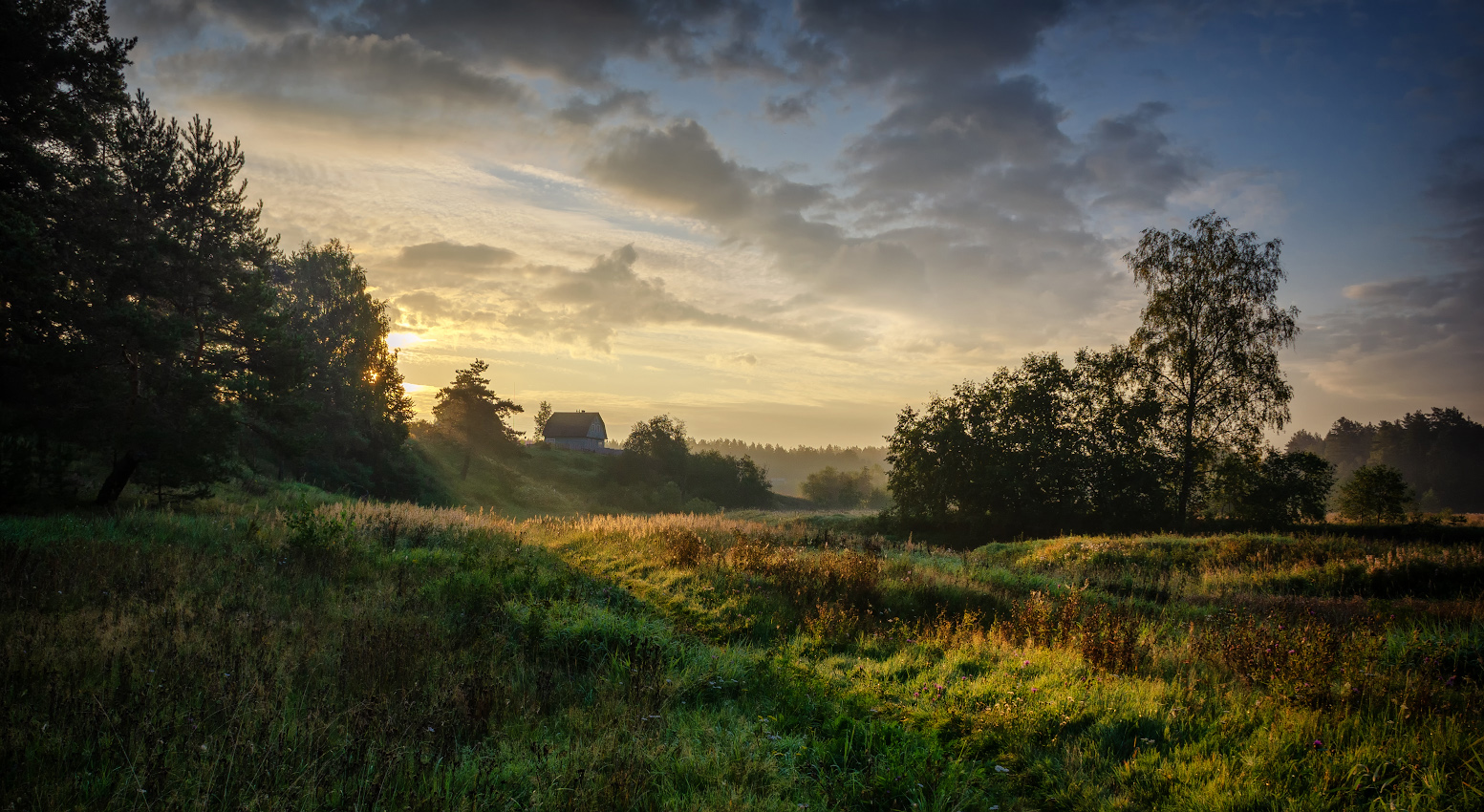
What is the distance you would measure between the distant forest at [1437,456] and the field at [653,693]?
276 ft

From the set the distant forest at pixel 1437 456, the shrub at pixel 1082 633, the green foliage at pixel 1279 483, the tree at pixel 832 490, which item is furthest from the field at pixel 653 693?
the distant forest at pixel 1437 456

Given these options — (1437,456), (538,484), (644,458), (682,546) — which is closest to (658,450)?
(644,458)

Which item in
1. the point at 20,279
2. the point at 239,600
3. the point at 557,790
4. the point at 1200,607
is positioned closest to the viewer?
the point at 557,790

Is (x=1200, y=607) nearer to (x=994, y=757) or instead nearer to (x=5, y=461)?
(x=994, y=757)

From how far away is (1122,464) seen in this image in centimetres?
2978

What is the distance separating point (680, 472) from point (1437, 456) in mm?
94618

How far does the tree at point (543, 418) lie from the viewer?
89812 millimetres

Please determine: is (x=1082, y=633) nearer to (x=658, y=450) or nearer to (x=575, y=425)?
(x=658, y=450)

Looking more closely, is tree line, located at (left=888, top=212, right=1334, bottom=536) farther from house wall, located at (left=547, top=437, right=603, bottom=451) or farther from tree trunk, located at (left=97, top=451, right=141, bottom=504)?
house wall, located at (left=547, top=437, right=603, bottom=451)

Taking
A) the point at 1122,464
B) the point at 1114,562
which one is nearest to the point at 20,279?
the point at 1114,562

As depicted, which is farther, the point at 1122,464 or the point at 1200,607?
the point at 1122,464

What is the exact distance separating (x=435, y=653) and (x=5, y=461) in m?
14.2

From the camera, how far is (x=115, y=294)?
16859 millimetres

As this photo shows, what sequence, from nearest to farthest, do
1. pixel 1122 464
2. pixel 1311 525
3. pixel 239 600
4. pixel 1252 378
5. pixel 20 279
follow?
1. pixel 239 600
2. pixel 20 279
3. pixel 1311 525
4. pixel 1252 378
5. pixel 1122 464
